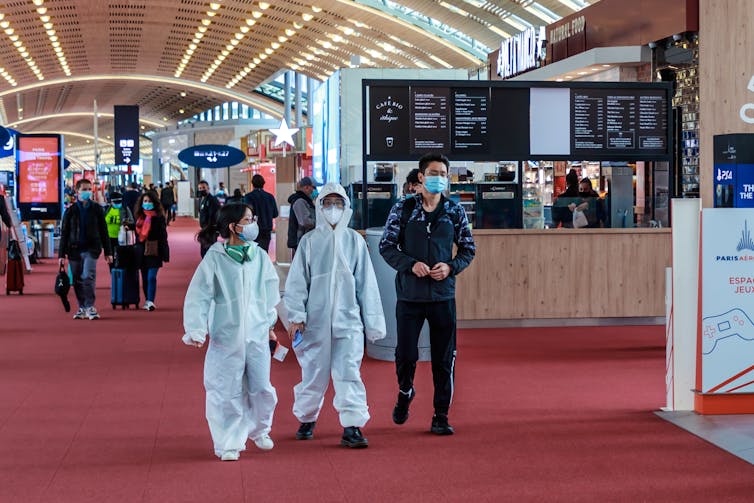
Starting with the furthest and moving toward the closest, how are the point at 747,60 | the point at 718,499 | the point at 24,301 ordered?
the point at 24,301 → the point at 747,60 → the point at 718,499

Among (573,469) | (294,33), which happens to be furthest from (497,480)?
(294,33)

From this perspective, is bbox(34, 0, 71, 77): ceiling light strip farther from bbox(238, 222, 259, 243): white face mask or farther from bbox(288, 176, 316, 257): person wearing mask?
bbox(238, 222, 259, 243): white face mask

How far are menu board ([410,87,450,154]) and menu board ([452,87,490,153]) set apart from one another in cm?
11

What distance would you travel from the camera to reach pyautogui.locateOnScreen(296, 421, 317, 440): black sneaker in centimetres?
645

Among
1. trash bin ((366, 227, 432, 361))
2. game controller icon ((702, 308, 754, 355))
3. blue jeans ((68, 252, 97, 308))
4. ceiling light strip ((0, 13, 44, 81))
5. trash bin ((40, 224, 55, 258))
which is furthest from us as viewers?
ceiling light strip ((0, 13, 44, 81))

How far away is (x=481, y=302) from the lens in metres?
11.6

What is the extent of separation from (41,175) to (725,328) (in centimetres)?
1806

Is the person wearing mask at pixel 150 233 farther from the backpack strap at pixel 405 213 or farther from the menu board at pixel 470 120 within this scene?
the backpack strap at pixel 405 213

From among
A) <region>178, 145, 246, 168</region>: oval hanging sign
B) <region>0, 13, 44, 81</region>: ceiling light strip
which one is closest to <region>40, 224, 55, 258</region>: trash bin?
<region>178, 145, 246, 168</region>: oval hanging sign

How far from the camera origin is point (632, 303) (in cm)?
1180

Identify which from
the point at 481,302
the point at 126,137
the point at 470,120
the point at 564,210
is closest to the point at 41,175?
the point at 470,120

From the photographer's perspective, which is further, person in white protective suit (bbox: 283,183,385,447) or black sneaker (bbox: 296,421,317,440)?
black sneaker (bbox: 296,421,317,440)

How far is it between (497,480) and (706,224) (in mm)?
2397

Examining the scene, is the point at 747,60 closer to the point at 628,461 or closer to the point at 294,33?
the point at 628,461
